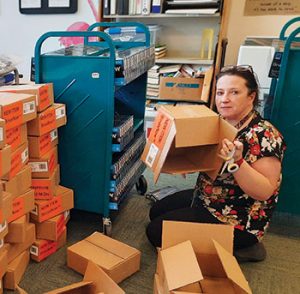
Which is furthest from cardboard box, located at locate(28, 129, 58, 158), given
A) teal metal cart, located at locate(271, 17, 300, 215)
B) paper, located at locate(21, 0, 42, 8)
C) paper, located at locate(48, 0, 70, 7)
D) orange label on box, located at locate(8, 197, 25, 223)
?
paper, located at locate(21, 0, 42, 8)

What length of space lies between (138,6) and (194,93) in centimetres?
A: 93

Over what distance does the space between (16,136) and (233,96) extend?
3.13ft

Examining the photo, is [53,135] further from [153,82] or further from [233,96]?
[153,82]

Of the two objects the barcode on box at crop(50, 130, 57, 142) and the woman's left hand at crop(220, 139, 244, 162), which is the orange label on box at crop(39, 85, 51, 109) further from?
the woman's left hand at crop(220, 139, 244, 162)

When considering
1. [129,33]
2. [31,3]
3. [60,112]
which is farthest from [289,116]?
[31,3]

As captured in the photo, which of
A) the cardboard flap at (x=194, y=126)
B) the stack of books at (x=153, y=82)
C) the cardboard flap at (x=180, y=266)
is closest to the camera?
the cardboard flap at (x=180, y=266)

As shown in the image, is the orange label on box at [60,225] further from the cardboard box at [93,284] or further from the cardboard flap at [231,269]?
the cardboard flap at [231,269]

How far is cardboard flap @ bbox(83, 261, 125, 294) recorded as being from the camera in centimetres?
135

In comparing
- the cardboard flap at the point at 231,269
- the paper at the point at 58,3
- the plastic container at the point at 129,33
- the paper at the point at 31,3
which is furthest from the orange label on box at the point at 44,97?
the paper at the point at 31,3

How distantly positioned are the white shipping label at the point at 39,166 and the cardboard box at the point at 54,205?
0.16 m

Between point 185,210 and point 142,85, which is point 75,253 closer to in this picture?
point 185,210

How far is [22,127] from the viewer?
1.50m

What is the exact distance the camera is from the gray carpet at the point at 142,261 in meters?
1.62

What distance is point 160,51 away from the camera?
3.28 meters
